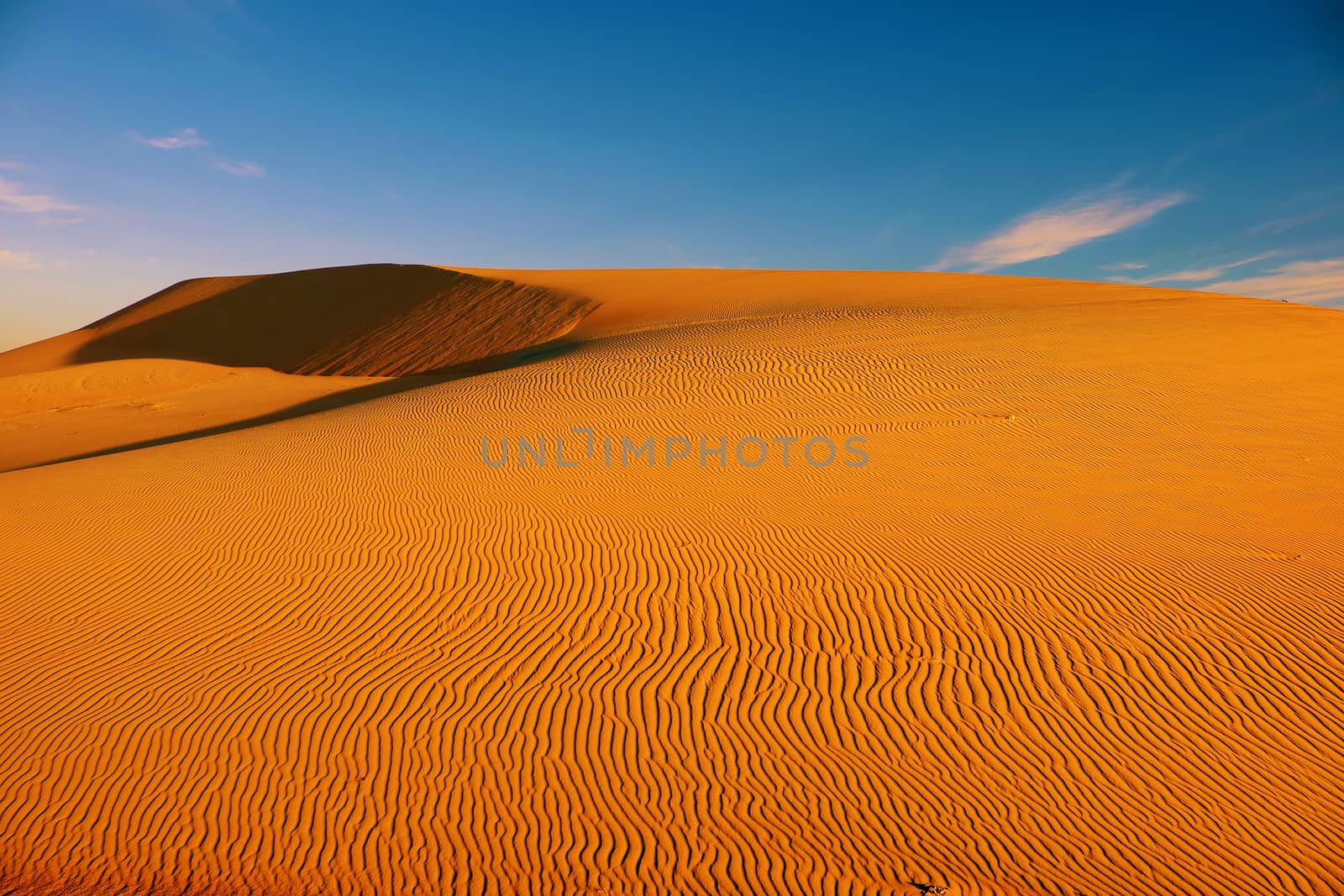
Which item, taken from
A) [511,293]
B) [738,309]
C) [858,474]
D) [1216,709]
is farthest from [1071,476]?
[511,293]

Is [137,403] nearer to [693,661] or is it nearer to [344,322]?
[344,322]

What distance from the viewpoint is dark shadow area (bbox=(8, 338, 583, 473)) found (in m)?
20.7

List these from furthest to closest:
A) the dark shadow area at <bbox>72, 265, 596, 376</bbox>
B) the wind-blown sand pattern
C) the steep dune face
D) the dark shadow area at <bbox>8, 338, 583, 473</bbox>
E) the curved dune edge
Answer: the steep dune face
the dark shadow area at <bbox>72, 265, 596, 376</bbox>
the curved dune edge
the dark shadow area at <bbox>8, 338, 583, 473</bbox>
the wind-blown sand pattern


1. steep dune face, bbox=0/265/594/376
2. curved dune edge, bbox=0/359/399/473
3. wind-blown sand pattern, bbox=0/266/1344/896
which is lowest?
wind-blown sand pattern, bbox=0/266/1344/896

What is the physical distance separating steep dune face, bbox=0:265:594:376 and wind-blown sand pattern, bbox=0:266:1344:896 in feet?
66.6

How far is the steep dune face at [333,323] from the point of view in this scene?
3634 centimetres

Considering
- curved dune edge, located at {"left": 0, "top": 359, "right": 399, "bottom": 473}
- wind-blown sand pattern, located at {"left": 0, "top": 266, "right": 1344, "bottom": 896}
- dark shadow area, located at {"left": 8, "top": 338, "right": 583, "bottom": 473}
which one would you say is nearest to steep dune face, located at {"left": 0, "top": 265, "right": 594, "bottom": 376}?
dark shadow area, located at {"left": 8, "top": 338, "right": 583, "bottom": 473}

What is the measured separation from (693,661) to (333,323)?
137 ft

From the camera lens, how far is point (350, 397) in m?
25.2

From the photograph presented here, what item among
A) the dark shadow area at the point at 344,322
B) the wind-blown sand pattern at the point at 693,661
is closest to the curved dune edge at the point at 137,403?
the dark shadow area at the point at 344,322

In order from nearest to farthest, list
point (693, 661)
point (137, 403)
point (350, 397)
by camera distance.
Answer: point (693, 661), point (350, 397), point (137, 403)

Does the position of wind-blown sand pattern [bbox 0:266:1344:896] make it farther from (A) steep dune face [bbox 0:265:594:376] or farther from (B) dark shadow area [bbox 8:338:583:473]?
(A) steep dune face [bbox 0:265:594:376]

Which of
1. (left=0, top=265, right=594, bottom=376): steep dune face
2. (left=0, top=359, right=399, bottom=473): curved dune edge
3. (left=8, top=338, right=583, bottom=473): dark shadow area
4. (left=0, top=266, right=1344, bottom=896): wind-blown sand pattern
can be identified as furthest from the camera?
(left=0, top=265, right=594, bottom=376): steep dune face

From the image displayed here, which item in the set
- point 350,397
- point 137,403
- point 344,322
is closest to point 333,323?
point 344,322
